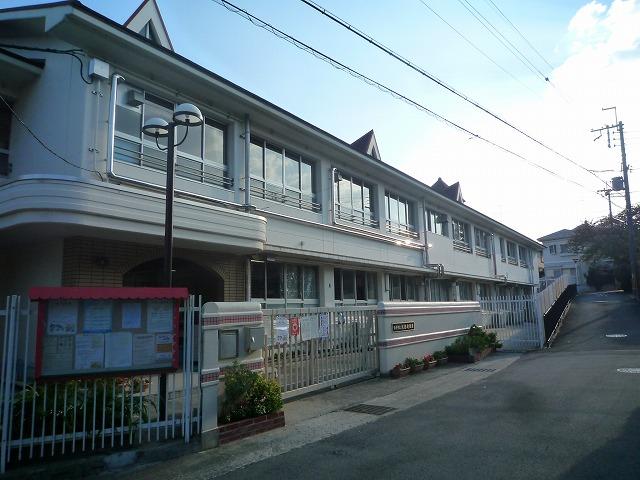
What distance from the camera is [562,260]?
71938 mm

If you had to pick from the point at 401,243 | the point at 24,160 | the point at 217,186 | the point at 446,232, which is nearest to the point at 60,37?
the point at 24,160

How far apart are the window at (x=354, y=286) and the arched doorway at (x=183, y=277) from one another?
5206mm

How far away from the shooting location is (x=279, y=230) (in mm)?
13148

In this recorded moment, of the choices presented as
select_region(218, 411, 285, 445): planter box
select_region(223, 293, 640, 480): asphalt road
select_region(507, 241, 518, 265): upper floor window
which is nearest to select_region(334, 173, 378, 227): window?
select_region(223, 293, 640, 480): asphalt road

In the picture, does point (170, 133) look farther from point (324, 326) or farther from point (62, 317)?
point (324, 326)

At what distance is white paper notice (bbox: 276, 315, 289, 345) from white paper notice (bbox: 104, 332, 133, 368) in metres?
3.04

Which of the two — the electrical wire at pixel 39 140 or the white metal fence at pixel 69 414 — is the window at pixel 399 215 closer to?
the electrical wire at pixel 39 140

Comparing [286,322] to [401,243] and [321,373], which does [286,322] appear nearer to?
[321,373]

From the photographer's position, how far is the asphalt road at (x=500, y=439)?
512 centimetres

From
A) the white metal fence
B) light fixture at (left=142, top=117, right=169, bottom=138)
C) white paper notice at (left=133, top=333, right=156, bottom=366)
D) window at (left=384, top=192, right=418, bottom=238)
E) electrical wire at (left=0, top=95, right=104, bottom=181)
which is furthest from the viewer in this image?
window at (left=384, top=192, right=418, bottom=238)

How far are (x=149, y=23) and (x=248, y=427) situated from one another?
10.6 m

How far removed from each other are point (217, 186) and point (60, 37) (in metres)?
4.44

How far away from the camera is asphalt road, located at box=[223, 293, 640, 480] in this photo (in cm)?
512

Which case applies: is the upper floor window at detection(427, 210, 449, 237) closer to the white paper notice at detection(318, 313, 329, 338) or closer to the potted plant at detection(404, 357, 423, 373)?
the potted plant at detection(404, 357, 423, 373)
